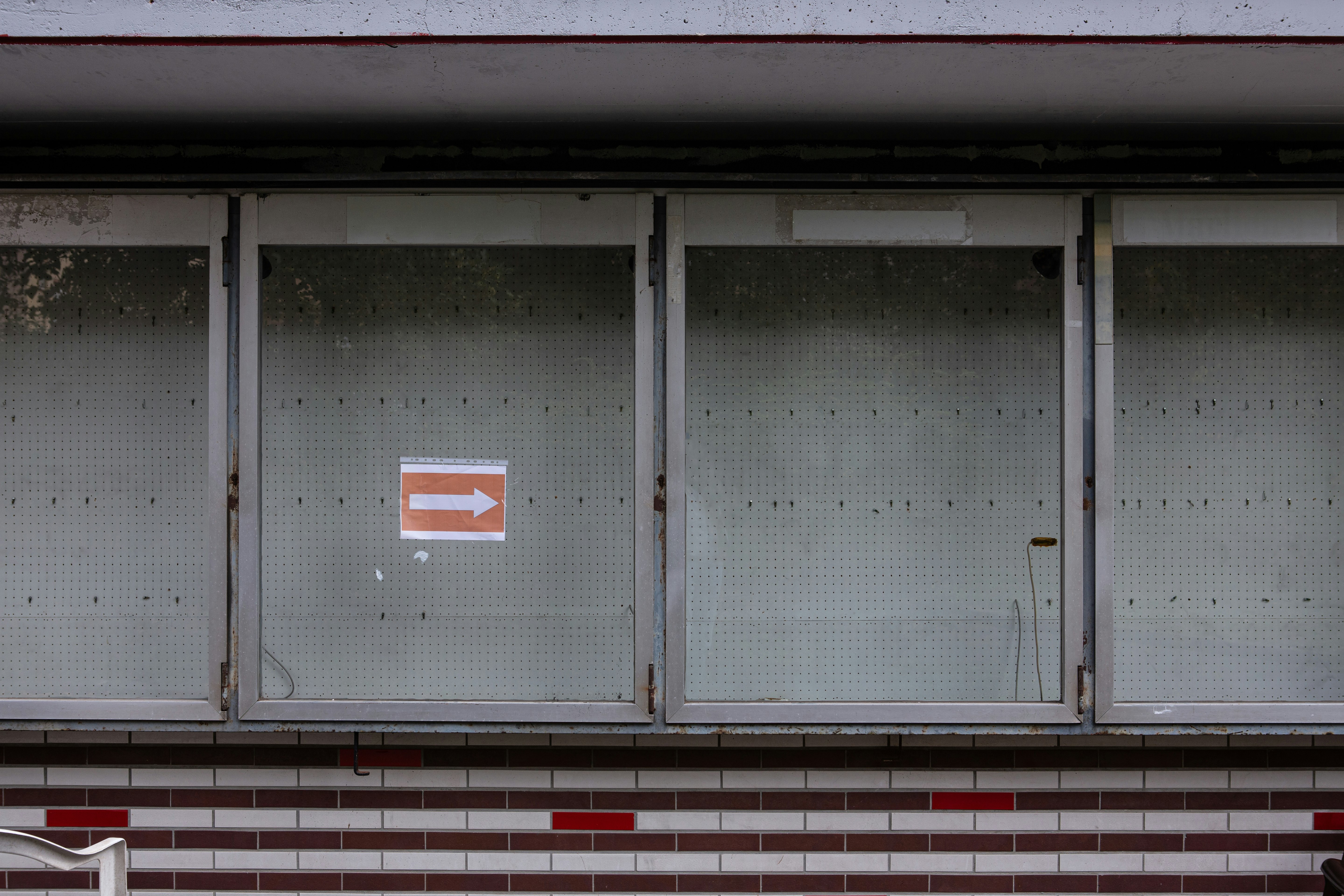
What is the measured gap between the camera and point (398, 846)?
2.91 m

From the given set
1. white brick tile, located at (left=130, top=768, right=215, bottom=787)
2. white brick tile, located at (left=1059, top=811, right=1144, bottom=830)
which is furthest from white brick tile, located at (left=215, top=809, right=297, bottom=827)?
white brick tile, located at (left=1059, top=811, right=1144, bottom=830)

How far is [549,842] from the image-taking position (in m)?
2.91

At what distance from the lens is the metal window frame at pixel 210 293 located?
2.72 meters

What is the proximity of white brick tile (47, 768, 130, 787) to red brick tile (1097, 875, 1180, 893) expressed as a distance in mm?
3552

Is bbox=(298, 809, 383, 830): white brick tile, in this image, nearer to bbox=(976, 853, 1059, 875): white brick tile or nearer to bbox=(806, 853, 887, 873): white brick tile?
bbox=(806, 853, 887, 873): white brick tile

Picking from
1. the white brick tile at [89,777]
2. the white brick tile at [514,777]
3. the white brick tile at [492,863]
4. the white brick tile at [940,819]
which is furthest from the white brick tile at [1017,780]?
the white brick tile at [89,777]

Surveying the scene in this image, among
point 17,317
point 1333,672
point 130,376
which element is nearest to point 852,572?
point 1333,672

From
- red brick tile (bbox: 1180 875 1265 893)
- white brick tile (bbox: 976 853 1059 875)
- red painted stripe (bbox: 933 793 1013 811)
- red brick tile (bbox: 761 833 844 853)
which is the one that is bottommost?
red brick tile (bbox: 1180 875 1265 893)

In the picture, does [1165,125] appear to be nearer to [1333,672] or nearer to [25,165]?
[1333,672]

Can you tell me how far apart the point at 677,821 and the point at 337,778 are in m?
1.24

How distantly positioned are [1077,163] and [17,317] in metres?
3.79

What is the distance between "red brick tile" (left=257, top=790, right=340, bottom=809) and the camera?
9.57ft

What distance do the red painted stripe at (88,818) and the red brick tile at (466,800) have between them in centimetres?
110

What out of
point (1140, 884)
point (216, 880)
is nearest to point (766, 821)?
point (1140, 884)
